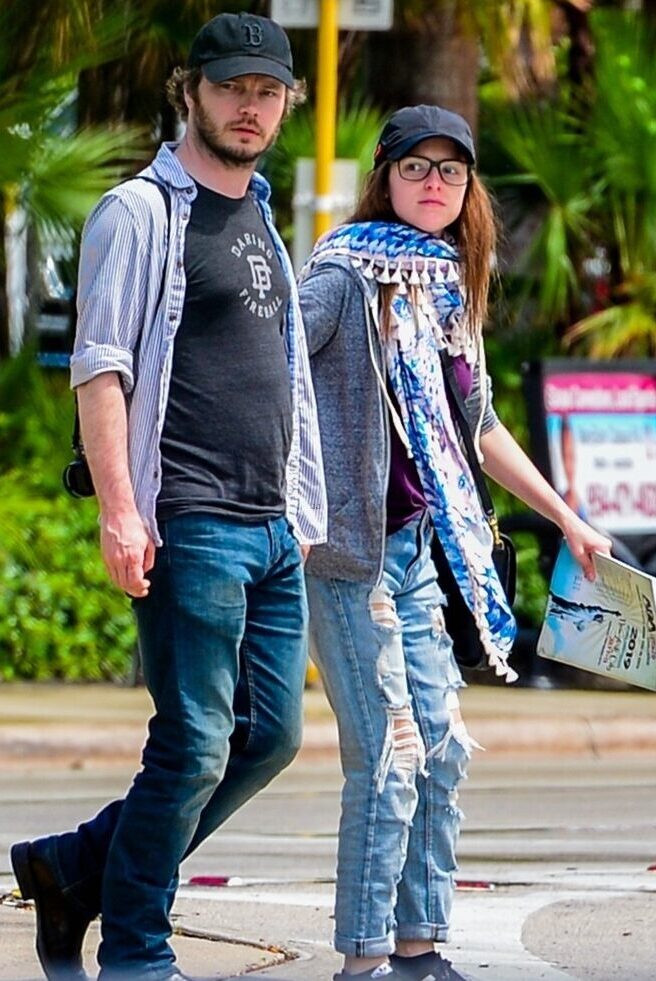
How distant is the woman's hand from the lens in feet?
15.0

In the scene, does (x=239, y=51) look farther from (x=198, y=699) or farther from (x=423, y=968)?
(x=423, y=968)

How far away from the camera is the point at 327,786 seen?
8539 millimetres

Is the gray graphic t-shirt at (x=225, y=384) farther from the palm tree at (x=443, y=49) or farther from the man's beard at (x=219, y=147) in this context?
the palm tree at (x=443, y=49)

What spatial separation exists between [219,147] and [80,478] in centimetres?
69

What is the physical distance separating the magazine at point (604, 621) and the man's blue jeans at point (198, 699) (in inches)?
28.9

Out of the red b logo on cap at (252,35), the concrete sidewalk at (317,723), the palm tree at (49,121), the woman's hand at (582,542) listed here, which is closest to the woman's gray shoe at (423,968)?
the woman's hand at (582,542)

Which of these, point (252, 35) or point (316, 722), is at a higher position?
point (252, 35)

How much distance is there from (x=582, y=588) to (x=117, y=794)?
3.83 meters

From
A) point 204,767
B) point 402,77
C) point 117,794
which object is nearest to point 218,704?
point 204,767

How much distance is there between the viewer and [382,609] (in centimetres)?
427

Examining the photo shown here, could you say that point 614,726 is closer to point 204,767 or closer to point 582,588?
point 582,588

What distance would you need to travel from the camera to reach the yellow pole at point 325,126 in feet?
32.3

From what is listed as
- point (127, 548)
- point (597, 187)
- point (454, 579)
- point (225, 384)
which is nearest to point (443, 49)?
point (597, 187)

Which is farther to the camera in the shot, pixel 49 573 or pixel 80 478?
pixel 49 573
